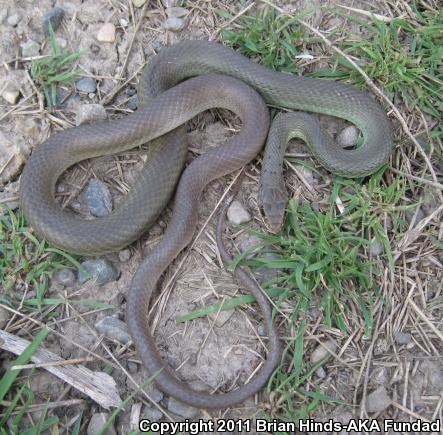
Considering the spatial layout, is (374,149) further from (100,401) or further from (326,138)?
(100,401)

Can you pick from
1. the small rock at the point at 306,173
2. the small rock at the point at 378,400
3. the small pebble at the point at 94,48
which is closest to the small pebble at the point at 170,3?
the small pebble at the point at 94,48

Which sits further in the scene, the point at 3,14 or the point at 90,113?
the point at 3,14

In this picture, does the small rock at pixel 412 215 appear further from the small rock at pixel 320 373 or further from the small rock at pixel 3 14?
the small rock at pixel 3 14

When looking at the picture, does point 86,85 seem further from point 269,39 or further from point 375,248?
point 375,248

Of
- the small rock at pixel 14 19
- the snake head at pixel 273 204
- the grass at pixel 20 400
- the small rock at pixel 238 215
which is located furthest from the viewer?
the small rock at pixel 14 19

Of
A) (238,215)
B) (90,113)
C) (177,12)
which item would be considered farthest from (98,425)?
(177,12)

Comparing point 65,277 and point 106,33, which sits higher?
point 106,33
